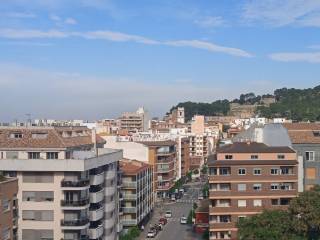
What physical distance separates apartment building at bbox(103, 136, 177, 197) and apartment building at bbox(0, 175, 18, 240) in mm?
41911

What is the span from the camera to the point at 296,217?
41.2 m

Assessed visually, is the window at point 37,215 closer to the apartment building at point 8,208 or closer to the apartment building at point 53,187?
the apartment building at point 53,187

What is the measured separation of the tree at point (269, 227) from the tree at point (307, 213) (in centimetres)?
55

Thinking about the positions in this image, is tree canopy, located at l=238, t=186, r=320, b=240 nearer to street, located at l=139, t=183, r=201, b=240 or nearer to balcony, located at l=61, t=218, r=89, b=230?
balcony, located at l=61, t=218, r=89, b=230

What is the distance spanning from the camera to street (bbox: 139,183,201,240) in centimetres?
6219

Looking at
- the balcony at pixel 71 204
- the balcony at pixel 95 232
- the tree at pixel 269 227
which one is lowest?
the balcony at pixel 95 232

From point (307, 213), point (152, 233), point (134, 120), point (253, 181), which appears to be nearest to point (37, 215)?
point (253, 181)

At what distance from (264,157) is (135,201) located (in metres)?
17.8

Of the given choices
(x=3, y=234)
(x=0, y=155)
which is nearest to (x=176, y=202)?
(x=0, y=155)

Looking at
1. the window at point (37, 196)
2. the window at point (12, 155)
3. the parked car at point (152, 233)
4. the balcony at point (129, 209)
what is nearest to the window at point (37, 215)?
the window at point (37, 196)

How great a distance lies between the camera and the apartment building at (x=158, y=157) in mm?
80938

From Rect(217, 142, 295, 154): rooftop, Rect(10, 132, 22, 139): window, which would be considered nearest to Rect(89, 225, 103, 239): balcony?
Rect(10, 132, 22, 139): window

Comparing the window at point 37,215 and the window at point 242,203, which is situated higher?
the window at point 37,215

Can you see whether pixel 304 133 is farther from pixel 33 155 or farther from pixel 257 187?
pixel 33 155
